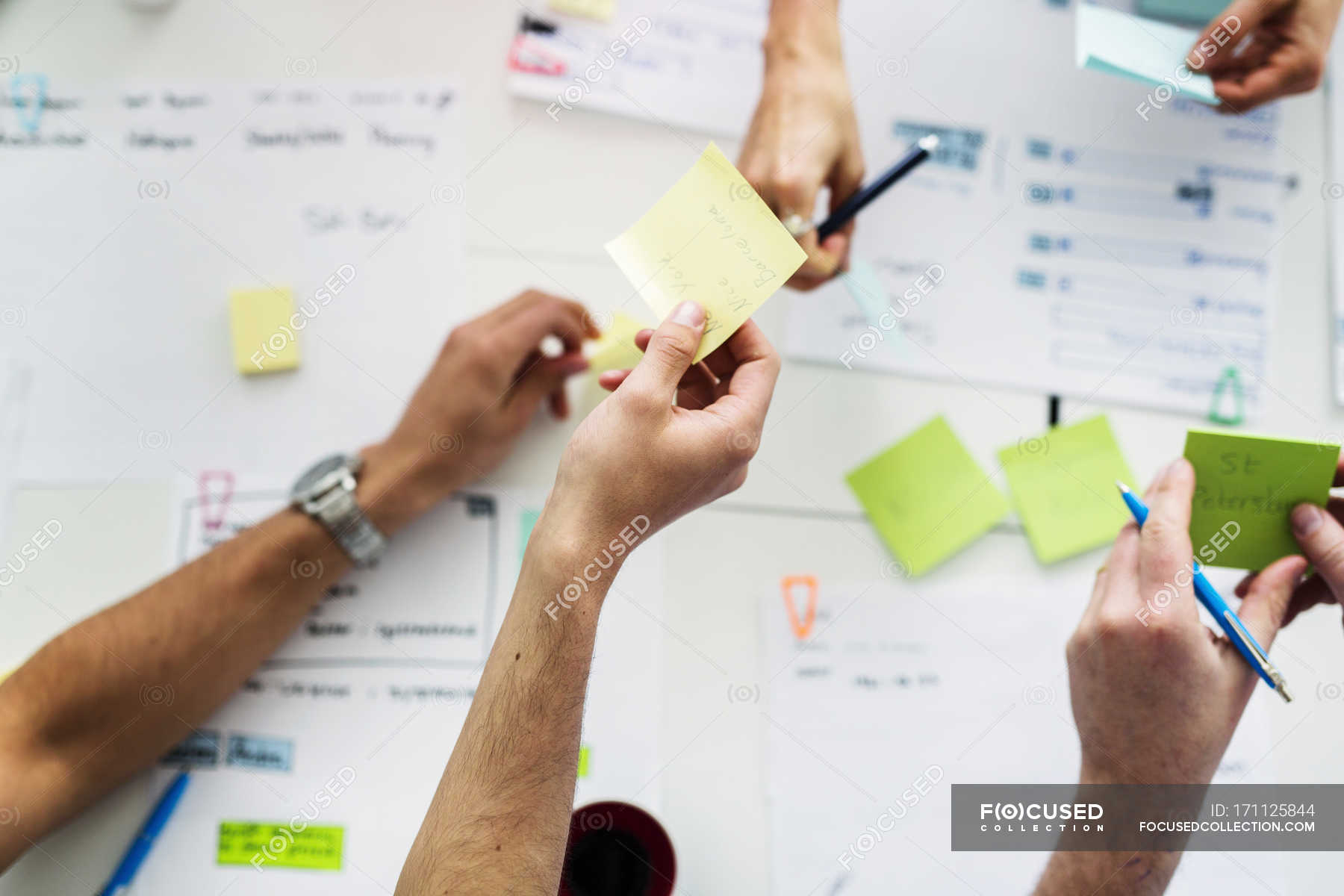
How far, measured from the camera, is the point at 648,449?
0.67 metres

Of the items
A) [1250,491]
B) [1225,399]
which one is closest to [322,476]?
[1250,491]

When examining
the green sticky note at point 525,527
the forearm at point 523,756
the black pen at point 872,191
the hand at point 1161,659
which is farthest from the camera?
the green sticky note at point 525,527

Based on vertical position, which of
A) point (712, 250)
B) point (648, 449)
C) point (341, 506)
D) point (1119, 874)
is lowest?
point (1119, 874)

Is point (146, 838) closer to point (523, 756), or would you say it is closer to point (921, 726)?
point (523, 756)

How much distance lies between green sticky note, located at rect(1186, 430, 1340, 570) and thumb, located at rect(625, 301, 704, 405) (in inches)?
18.6

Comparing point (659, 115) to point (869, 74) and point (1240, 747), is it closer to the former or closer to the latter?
point (869, 74)

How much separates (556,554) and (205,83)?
0.80 m

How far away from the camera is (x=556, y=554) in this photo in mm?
665

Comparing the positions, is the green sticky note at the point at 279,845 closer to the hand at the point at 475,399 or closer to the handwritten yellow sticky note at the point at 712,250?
the hand at the point at 475,399

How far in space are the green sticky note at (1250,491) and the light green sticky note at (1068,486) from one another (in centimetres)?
13

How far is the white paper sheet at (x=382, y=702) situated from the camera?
91 centimetres

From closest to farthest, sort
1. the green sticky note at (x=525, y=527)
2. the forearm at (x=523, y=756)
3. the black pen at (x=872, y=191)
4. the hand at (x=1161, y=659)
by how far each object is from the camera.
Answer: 1. the forearm at (x=523, y=756)
2. the hand at (x=1161, y=659)
3. the black pen at (x=872, y=191)
4. the green sticky note at (x=525, y=527)

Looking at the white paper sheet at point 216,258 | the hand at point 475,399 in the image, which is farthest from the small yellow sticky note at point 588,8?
the hand at point 475,399

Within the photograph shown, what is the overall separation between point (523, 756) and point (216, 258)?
0.73 metres
